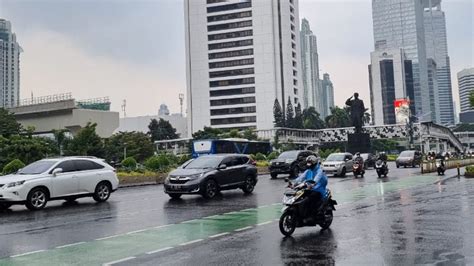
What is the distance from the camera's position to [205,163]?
18531mm

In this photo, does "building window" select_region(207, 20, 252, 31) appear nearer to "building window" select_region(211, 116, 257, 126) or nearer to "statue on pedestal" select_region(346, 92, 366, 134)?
"building window" select_region(211, 116, 257, 126)

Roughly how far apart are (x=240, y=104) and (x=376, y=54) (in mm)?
43697

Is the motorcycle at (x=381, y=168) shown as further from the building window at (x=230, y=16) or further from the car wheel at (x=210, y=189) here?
the building window at (x=230, y=16)

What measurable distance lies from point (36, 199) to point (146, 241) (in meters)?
7.43

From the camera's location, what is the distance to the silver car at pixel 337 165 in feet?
101

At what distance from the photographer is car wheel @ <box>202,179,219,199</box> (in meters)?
17.4

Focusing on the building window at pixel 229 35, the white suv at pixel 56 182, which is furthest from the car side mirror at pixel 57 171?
the building window at pixel 229 35

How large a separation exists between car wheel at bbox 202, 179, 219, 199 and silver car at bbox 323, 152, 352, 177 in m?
14.0

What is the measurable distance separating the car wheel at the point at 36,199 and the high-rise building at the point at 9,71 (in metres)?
76.8

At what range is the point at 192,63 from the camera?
14038 centimetres

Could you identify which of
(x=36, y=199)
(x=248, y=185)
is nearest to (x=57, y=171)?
(x=36, y=199)

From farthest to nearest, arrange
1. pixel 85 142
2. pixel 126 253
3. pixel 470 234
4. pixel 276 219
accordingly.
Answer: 1. pixel 85 142
2. pixel 276 219
3. pixel 470 234
4. pixel 126 253

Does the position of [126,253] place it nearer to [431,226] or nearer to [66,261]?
[66,261]

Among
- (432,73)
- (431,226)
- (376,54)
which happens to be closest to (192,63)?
(376,54)
